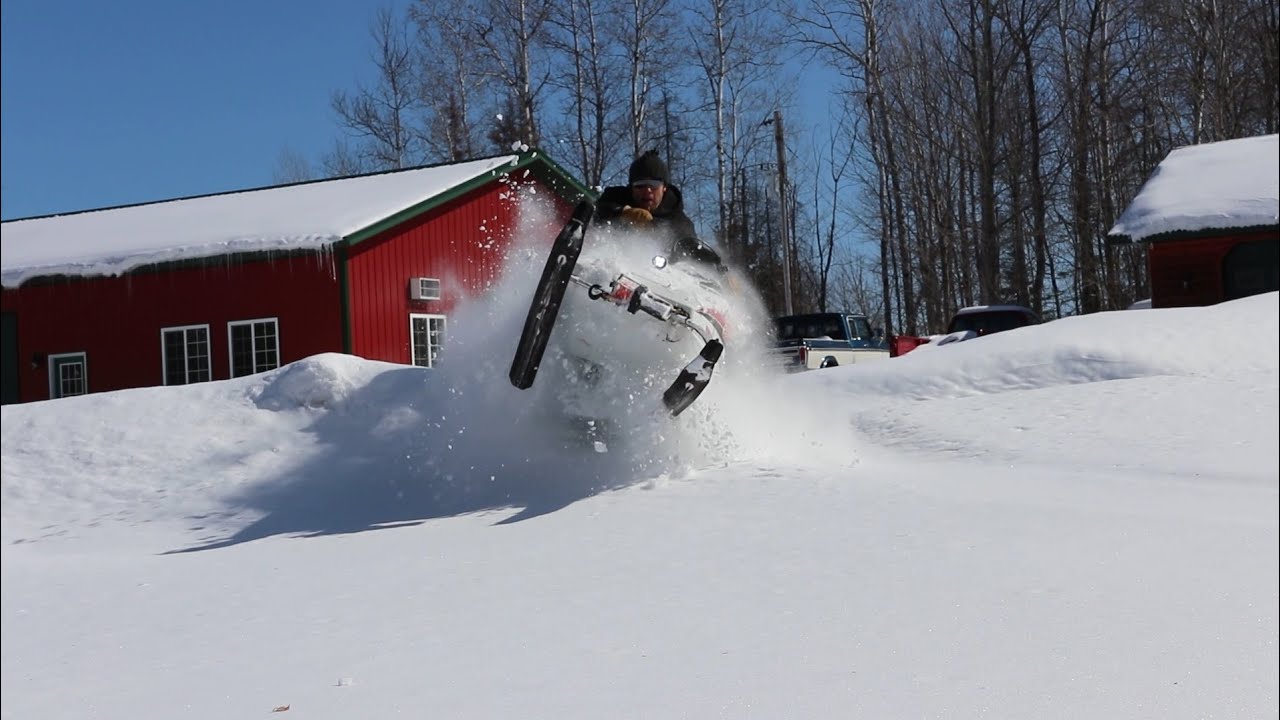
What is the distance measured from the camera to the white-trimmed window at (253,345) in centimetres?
1866

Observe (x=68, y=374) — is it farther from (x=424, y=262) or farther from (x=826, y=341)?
(x=826, y=341)

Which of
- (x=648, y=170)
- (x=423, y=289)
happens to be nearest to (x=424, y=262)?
(x=423, y=289)

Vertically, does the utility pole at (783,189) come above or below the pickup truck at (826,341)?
above

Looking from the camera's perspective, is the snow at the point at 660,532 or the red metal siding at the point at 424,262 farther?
the red metal siding at the point at 424,262

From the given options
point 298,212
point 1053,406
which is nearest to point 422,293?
point 298,212

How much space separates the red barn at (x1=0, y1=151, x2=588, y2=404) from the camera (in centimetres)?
1831

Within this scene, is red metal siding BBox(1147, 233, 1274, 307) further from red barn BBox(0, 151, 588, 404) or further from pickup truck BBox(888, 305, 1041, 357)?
red barn BBox(0, 151, 588, 404)

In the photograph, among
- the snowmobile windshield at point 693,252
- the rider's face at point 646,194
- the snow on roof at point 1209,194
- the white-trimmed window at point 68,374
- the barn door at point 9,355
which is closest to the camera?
the snowmobile windshield at point 693,252

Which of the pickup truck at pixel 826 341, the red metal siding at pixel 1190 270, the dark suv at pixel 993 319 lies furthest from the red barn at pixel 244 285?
the red metal siding at pixel 1190 270

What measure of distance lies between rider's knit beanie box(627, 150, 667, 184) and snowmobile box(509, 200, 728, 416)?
2.69 feet

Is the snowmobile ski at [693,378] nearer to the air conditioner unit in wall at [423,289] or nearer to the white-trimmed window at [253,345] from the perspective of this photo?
the white-trimmed window at [253,345]

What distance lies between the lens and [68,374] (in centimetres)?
1997

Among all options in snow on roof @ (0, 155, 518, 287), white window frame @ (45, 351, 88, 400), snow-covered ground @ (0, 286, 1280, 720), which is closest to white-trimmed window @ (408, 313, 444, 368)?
snow on roof @ (0, 155, 518, 287)

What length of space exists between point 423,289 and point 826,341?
782 centimetres
